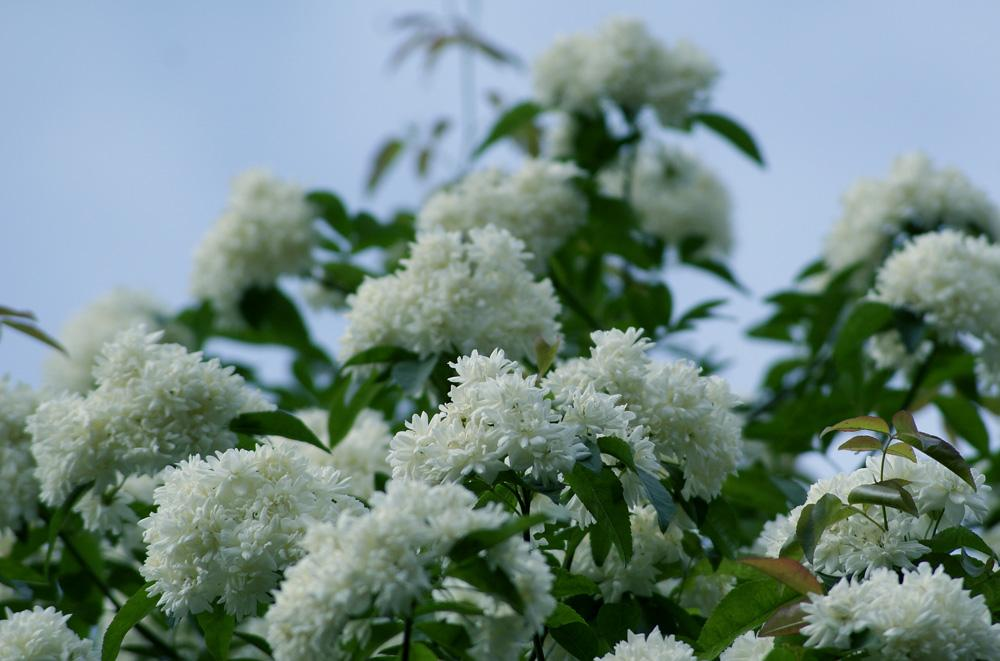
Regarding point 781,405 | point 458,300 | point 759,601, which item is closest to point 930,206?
point 781,405

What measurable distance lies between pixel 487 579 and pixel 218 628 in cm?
76

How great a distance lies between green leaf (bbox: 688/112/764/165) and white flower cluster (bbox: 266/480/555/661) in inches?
124

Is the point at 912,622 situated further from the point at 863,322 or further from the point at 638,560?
the point at 863,322

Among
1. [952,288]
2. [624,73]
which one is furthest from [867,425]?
[624,73]

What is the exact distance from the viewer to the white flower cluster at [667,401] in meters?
2.26

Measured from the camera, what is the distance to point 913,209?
4262 millimetres

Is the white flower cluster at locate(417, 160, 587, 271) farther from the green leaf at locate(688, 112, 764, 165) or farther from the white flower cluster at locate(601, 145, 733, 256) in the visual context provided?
the white flower cluster at locate(601, 145, 733, 256)

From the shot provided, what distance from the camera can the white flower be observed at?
1.98 metres

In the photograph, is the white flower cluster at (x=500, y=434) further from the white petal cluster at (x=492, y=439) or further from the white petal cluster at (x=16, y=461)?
the white petal cluster at (x=16, y=461)

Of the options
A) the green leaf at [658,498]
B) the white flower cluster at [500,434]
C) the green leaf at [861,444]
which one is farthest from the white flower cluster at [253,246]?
the green leaf at [861,444]

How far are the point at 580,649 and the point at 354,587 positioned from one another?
27.0 inches

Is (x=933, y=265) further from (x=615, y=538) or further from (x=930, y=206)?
(x=615, y=538)

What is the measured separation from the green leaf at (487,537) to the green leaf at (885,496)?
26.2 inches

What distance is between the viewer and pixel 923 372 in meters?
3.56
